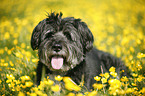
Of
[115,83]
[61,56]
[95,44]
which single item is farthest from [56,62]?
[95,44]

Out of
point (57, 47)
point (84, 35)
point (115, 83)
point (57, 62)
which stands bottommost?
point (115, 83)

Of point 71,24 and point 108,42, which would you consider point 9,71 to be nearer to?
point 71,24

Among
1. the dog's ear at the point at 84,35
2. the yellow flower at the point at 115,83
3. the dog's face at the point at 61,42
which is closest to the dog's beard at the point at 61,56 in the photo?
the dog's face at the point at 61,42

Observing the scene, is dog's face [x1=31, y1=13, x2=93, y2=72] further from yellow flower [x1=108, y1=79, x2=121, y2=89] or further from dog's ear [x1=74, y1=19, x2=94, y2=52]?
yellow flower [x1=108, y1=79, x2=121, y2=89]

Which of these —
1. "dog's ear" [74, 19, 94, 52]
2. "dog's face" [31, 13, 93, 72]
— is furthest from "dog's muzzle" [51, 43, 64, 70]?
"dog's ear" [74, 19, 94, 52]

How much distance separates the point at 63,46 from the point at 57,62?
345 mm

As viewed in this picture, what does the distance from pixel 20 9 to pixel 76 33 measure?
29.1ft

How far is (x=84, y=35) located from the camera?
10.0 ft

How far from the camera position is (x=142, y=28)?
7.06m

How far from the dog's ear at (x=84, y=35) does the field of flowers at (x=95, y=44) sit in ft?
2.12

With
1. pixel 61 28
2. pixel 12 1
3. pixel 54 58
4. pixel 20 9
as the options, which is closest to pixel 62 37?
pixel 61 28

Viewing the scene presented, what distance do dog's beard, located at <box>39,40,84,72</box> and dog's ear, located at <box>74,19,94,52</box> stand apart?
0.19m

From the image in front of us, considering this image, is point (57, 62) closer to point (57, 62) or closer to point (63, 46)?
point (57, 62)

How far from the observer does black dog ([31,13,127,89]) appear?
2756 millimetres
